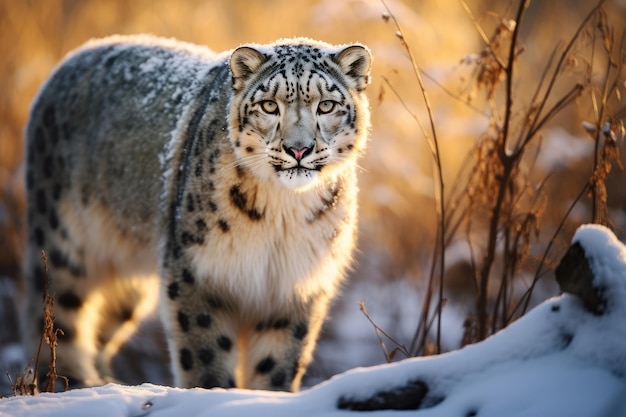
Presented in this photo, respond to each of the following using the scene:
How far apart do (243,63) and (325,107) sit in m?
0.52

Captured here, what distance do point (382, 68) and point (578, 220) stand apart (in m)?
2.36

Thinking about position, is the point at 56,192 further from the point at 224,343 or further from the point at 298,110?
the point at 298,110

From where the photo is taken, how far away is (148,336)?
7133 mm

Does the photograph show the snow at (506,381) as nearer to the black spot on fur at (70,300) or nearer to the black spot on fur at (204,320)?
the black spot on fur at (204,320)

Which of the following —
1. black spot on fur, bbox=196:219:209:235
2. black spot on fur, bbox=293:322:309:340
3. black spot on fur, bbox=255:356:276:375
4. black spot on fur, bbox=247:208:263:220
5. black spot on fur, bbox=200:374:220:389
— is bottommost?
A: black spot on fur, bbox=200:374:220:389

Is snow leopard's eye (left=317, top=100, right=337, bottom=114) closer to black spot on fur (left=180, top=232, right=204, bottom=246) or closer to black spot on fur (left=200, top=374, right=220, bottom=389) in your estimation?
black spot on fur (left=180, top=232, right=204, bottom=246)

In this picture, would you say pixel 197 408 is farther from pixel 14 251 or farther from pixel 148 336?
pixel 14 251

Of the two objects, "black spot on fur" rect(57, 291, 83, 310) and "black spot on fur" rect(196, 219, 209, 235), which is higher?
"black spot on fur" rect(196, 219, 209, 235)

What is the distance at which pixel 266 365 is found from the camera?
4715mm

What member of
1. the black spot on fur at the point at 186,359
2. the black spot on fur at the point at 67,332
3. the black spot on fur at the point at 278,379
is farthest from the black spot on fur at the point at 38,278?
the black spot on fur at the point at 278,379

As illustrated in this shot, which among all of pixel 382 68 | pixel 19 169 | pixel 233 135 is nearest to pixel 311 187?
pixel 233 135

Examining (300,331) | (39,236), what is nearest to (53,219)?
(39,236)

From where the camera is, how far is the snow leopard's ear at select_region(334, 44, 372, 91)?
14.1 feet

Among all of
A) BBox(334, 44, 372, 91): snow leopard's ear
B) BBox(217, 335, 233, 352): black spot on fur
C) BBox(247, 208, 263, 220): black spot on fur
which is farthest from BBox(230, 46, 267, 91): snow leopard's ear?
BBox(217, 335, 233, 352): black spot on fur
